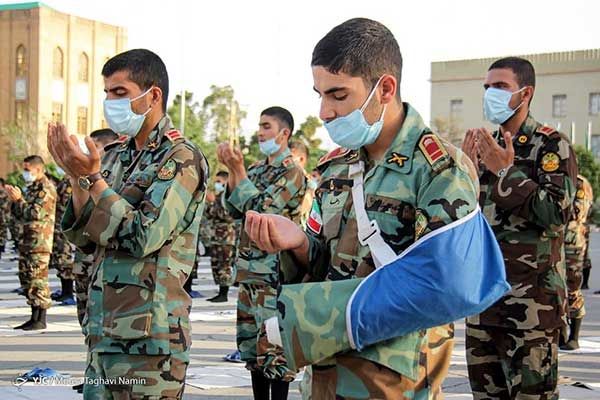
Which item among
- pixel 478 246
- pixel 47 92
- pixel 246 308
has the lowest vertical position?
pixel 246 308

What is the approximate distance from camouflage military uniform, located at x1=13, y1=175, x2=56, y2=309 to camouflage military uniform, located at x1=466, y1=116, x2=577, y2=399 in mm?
7066

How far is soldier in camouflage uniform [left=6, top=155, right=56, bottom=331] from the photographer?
10336mm

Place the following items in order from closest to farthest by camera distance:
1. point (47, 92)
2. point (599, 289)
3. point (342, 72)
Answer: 1. point (342, 72)
2. point (599, 289)
3. point (47, 92)

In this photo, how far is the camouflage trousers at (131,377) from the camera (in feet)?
12.2

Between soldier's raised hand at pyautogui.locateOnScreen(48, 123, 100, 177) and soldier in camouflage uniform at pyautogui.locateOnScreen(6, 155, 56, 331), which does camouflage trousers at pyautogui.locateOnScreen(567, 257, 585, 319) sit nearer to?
soldier in camouflage uniform at pyautogui.locateOnScreen(6, 155, 56, 331)

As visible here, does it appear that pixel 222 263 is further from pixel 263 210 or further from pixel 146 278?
pixel 146 278

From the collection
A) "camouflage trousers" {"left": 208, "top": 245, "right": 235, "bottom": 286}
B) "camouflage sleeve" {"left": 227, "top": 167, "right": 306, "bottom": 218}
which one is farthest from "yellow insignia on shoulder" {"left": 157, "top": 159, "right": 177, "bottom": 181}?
"camouflage trousers" {"left": 208, "top": 245, "right": 235, "bottom": 286}

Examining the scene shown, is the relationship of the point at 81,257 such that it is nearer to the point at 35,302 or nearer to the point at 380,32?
the point at 35,302

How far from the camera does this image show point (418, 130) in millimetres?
2754

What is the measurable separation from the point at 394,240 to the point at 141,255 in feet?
4.42

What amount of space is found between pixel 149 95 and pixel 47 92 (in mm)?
50095

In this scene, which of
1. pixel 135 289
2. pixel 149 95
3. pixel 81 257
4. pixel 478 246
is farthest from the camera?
pixel 81 257

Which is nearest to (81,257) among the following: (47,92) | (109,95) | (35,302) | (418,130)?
(35,302)

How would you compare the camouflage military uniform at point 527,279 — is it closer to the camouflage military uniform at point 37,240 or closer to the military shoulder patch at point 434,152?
the military shoulder patch at point 434,152
